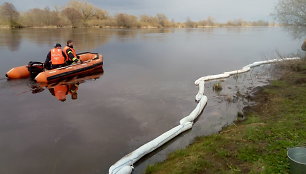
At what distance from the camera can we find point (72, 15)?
2525 inches

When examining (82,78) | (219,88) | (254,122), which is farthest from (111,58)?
(254,122)

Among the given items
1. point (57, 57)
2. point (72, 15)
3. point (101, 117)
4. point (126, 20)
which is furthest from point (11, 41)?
point (126, 20)

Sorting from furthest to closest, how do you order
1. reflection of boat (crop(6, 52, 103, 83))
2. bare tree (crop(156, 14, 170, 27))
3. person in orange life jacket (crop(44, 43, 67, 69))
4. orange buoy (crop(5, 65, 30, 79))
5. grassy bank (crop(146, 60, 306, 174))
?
1. bare tree (crop(156, 14, 170, 27))
2. orange buoy (crop(5, 65, 30, 79))
3. person in orange life jacket (crop(44, 43, 67, 69))
4. reflection of boat (crop(6, 52, 103, 83))
5. grassy bank (crop(146, 60, 306, 174))

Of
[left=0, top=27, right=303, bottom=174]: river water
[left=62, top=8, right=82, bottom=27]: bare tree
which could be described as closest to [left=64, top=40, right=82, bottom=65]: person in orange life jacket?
[left=0, top=27, right=303, bottom=174]: river water

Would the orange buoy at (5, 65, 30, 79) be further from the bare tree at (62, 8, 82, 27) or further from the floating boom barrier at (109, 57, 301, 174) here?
the bare tree at (62, 8, 82, 27)

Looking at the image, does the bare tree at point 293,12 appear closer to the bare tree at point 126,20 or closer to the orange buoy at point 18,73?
the orange buoy at point 18,73

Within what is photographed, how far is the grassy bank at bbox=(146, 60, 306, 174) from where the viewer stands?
4812mm

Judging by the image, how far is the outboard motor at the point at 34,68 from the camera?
1293 cm

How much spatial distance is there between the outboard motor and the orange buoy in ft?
1.39

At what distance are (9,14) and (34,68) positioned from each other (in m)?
53.6

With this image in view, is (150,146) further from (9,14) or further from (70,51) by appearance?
(9,14)

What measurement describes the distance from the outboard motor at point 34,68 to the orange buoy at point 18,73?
424mm

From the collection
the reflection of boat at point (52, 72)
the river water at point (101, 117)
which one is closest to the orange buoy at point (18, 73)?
the reflection of boat at point (52, 72)

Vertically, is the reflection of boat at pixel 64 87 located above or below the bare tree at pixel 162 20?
below
